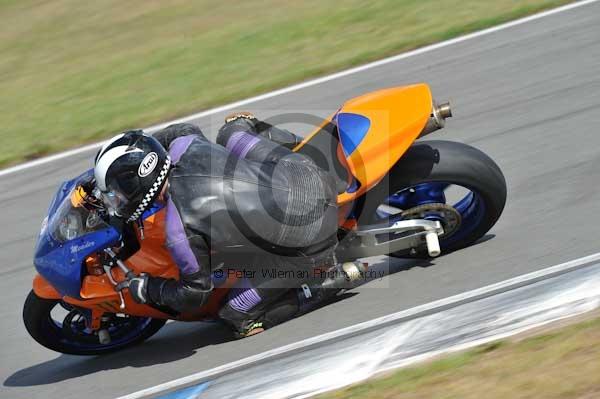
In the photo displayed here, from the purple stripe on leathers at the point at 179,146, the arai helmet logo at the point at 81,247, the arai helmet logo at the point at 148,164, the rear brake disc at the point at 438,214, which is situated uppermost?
the arai helmet logo at the point at 148,164

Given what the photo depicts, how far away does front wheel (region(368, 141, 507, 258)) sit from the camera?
4.91 metres

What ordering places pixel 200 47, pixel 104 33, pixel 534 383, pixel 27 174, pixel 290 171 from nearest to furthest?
pixel 534 383, pixel 290 171, pixel 27 174, pixel 200 47, pixel 104 33

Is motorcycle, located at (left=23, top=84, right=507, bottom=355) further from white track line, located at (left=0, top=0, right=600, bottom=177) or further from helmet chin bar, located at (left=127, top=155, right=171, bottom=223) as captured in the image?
Result: white track line, located at (left=0, top=0, right=600, bottom=177)

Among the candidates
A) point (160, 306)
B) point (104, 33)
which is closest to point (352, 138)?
point (160, 306)

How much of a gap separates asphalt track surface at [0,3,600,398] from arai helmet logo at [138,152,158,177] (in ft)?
3.77

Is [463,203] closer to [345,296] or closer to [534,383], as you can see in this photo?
[345,296]

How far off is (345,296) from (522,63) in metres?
3.88

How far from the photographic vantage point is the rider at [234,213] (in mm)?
4402

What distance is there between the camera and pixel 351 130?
491 centimetres

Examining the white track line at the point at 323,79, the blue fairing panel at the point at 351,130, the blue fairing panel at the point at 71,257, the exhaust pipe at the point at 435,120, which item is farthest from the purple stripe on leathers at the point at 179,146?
the white track line at the point at 323,79

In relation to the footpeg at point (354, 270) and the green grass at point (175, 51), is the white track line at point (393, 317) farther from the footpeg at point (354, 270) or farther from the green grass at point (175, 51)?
the green grass at point (175, 51)

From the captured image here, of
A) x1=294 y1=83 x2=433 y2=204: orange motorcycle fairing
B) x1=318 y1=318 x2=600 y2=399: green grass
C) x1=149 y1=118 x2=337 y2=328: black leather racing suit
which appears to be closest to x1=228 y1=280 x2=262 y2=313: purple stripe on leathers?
x1=149 y1=118 x2=337 y2=328: black leather racing suit

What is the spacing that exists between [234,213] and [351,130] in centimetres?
84

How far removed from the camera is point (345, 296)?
525 cm
